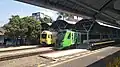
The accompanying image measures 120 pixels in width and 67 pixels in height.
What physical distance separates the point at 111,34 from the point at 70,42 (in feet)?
73.9

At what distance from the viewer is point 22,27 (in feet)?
126

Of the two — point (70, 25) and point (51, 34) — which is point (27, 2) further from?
point (70, 25)

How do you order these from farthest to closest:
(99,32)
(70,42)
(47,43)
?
(99,32), (47,43), (70,42)

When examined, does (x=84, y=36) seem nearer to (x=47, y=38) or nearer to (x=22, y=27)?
(x=47, y=38)

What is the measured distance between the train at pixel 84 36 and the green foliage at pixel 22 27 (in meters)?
6.25

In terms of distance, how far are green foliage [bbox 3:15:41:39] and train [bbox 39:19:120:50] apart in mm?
6254

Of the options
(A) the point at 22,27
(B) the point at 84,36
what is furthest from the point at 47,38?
(B) the point at 84,36

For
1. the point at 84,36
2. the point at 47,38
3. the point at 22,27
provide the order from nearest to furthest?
the point at 47,38 < the point at 84,36 < the point at 22,27

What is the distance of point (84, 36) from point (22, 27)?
38.8 feet

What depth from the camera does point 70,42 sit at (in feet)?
94.2

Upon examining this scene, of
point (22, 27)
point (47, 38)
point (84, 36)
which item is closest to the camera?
point (47, 38)

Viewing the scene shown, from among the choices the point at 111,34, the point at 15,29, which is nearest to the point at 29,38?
the point at 15,29

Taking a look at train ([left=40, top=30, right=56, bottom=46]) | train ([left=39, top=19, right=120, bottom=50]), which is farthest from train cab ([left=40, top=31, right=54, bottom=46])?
train ([left=39, top=19, right=120, bottom=50])

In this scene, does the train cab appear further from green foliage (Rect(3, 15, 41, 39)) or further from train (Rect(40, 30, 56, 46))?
green foliage (Rect(3, 15, 41, 39))
